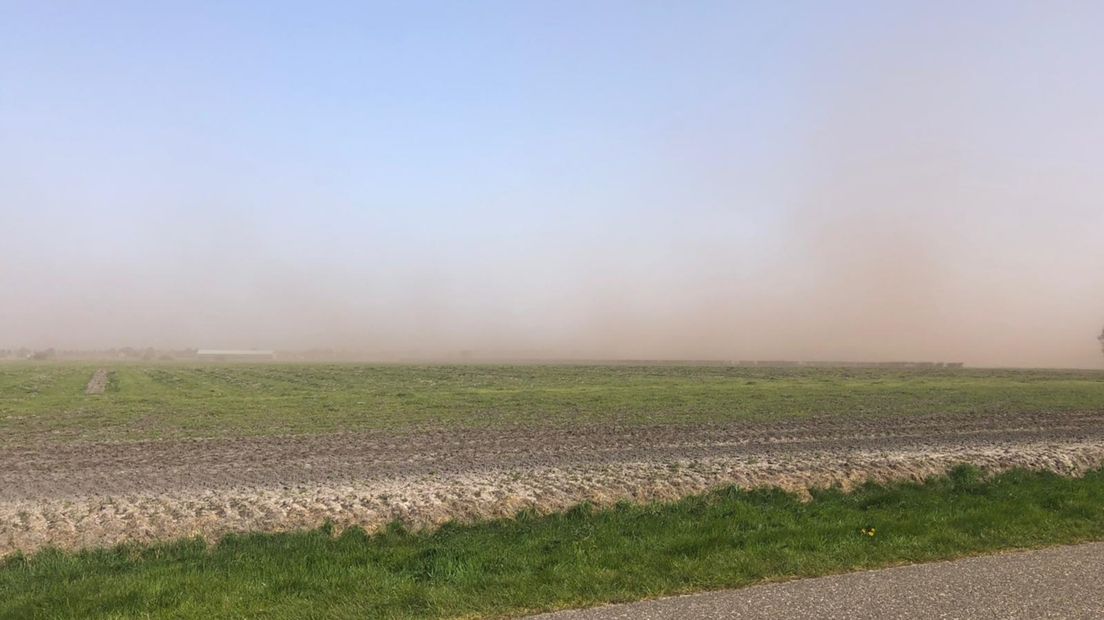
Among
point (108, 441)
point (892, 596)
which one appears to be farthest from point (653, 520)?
point (108, 441)

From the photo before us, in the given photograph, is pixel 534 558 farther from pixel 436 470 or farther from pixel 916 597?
pixel 436 470

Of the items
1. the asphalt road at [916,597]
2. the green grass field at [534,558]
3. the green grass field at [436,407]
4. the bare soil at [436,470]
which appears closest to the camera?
the asphalt road at [916,597]

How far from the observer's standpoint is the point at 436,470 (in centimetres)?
1758

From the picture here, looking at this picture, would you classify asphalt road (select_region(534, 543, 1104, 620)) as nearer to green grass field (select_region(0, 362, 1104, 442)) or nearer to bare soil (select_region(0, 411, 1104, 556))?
bare soil (select_region(0, 411, 1104, 556))

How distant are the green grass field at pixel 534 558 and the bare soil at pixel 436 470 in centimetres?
102

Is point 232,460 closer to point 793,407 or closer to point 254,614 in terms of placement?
point 254,614

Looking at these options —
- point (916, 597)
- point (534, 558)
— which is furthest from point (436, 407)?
point (916, 597)

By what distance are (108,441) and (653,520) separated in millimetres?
20768

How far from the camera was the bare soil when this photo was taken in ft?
40.6

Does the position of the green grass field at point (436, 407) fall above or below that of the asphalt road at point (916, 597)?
below

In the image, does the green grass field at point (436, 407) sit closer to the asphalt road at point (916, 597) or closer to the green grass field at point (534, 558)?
the green grass field at point (534, 558)

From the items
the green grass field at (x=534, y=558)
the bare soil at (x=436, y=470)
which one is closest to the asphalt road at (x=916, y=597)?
the green grass field at (x=534, y=558)

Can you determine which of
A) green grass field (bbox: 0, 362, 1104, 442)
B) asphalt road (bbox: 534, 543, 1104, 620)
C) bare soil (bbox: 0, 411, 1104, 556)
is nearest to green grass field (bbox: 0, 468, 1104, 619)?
asphalt road (bbox: 534, 543, 1104, 620)

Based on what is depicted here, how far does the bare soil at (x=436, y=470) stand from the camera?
40.6ft
